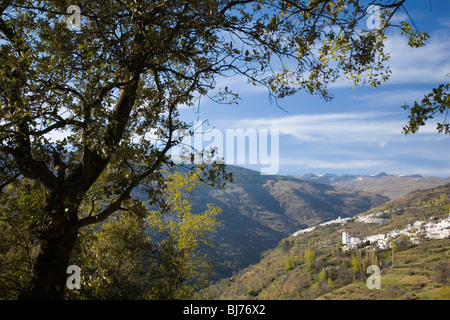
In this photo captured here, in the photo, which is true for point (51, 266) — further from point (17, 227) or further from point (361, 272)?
point (361, 272)

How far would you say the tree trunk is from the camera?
405 centimetres

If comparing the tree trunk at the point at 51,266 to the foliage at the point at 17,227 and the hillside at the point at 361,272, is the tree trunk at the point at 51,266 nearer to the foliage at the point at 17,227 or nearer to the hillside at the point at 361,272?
the foliage at the point at 17,227

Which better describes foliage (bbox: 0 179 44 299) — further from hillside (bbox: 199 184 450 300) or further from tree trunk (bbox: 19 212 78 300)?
hillside (bbox: 199 184 450 300)

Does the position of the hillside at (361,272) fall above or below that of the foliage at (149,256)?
below

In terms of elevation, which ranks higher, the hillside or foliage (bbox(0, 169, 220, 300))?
foliage (bbox(0, 169, 220, 300))

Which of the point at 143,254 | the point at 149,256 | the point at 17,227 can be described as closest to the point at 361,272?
the point at 143,254

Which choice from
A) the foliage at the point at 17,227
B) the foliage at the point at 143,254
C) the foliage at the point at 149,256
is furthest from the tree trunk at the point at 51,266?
the foliage at the point at 149,256

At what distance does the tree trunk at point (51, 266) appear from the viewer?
4.05m

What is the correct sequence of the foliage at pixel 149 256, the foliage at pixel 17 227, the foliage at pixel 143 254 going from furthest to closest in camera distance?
the foliage at pixel 149 256 → the foliage at pixel 143 254 → the foliage at pixel 17 227

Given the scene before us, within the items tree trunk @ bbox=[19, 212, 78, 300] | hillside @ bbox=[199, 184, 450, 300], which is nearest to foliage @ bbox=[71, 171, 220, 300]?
tree trunk @ bbox=[19, 212, 78, 300]

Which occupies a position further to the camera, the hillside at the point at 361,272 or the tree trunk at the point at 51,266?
the hillside at the point at 361,272

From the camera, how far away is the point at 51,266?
415 cm
